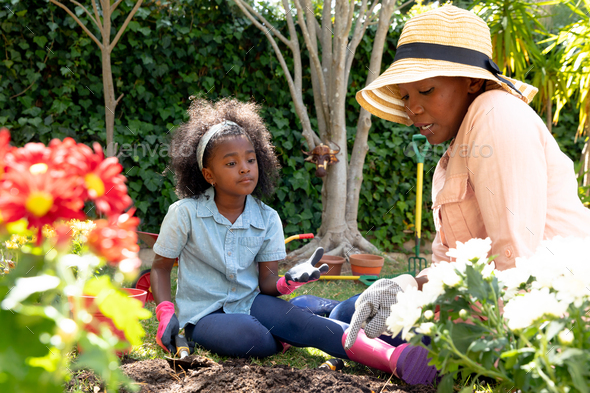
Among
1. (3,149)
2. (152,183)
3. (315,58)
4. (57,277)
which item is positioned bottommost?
(152,183)

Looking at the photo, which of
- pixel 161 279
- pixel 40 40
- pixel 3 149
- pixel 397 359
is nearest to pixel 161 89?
pixel 40 40

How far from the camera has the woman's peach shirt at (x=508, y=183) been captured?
1222mm

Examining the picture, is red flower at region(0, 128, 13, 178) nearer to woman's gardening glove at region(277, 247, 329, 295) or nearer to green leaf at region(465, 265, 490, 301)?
green leaf at region(465, 265, 490, 301)

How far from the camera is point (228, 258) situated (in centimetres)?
213

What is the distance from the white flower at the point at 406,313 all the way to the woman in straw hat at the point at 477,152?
44 centimetres

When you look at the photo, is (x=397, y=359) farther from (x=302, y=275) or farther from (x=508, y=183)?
(x=508, y=183)

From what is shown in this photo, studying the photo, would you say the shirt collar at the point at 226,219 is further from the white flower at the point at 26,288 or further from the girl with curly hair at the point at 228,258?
the white flower at the point at 26,288

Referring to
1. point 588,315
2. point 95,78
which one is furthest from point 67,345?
point 95,78

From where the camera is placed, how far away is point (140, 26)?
399 cm

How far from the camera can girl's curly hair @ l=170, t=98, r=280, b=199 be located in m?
2.26

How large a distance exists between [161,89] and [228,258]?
2.56 m

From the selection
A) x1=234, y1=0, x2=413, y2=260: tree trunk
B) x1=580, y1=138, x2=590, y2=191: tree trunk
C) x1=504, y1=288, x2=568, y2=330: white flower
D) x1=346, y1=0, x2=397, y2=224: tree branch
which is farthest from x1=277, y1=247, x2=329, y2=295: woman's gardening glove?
x1=580, y1=138, x2=590, y2=191: tree trunk

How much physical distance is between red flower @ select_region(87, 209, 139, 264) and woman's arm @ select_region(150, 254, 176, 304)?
1596 millimetres

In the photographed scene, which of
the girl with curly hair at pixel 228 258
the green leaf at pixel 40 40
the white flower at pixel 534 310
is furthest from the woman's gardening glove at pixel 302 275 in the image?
the green leaf at pixel 40 40
